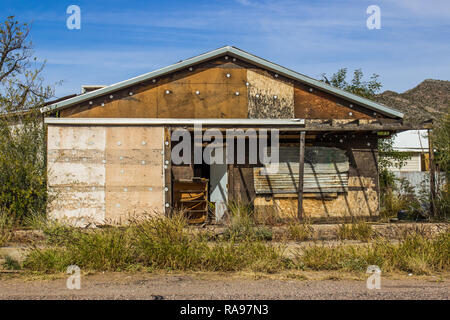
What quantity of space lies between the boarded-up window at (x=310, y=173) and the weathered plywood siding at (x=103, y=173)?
9.77 ft

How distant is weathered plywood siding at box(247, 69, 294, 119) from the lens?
12625 mm

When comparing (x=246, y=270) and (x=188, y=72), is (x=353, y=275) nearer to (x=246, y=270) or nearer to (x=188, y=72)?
(x=246, y=270)

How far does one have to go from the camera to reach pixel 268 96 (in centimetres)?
1274

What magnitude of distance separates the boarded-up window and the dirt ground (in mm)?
5272

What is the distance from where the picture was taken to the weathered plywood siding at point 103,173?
1178 cm

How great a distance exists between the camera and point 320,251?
800cm

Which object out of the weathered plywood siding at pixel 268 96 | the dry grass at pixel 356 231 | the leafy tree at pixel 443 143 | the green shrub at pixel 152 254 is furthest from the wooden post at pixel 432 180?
the green shrub at pixel 152 254

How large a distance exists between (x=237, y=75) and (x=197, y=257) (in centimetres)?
663

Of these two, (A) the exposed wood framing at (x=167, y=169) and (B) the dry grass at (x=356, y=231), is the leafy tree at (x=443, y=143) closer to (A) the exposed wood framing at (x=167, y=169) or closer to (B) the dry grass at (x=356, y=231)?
(B) the dry grass at (x=356, y=231)

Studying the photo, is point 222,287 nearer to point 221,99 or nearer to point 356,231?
point 356,231

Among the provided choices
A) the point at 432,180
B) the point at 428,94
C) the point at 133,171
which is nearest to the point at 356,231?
the point at 432,180

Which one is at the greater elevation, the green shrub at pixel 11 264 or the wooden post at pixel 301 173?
the wooden post at pixel 301 173

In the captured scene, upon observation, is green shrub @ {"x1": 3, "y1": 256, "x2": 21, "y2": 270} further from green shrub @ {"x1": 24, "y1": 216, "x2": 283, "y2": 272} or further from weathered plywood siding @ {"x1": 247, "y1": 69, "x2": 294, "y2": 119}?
weathered plywood siding @ {"x1": 247, "y1": 69, "x2": 294, "y2": 119}

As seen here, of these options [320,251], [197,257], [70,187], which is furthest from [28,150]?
[320,251]
